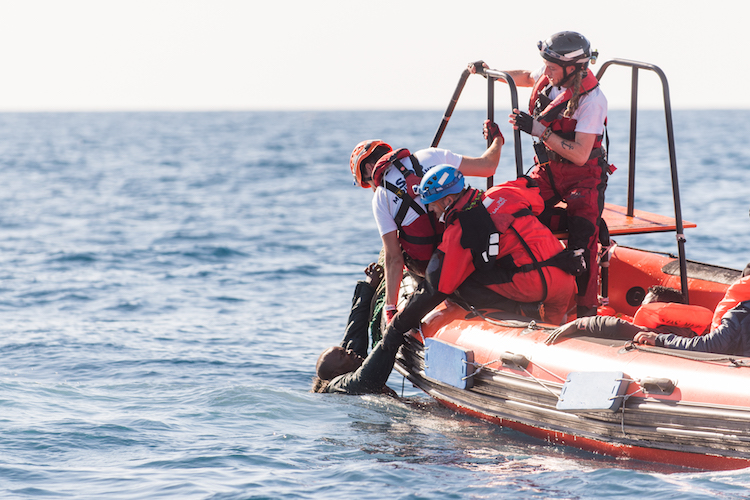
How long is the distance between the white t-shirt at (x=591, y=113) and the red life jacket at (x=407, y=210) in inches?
39.6

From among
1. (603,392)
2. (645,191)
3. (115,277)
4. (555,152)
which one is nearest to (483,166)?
(555,152)

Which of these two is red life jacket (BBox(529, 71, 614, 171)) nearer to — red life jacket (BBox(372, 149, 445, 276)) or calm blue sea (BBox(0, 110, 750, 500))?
red life jacket (BBox(372, 149, 445, 276))

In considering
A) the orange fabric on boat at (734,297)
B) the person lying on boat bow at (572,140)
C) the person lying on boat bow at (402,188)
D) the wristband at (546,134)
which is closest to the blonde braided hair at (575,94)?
the person lying on boat bow at (572,140)

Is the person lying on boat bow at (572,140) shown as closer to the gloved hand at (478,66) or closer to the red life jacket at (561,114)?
the red life jacket at (561,114)

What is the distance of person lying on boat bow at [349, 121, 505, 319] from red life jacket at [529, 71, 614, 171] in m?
0.31

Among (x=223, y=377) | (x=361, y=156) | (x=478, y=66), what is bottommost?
(x=223, y=377)

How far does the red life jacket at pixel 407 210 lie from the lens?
5.23 metres

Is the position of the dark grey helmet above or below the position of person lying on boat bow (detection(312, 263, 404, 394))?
above

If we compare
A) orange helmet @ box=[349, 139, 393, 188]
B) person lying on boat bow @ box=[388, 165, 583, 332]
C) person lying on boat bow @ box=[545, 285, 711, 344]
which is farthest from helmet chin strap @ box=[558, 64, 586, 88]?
person lying on boat bow @ box=[545, 285, 711, 344]

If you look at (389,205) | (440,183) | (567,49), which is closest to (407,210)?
(389,205)

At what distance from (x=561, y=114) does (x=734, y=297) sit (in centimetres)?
153

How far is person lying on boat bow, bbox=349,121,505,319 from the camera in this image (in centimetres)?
524

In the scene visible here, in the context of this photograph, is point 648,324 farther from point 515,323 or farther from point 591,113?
point 591,113

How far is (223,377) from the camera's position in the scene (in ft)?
23.1
